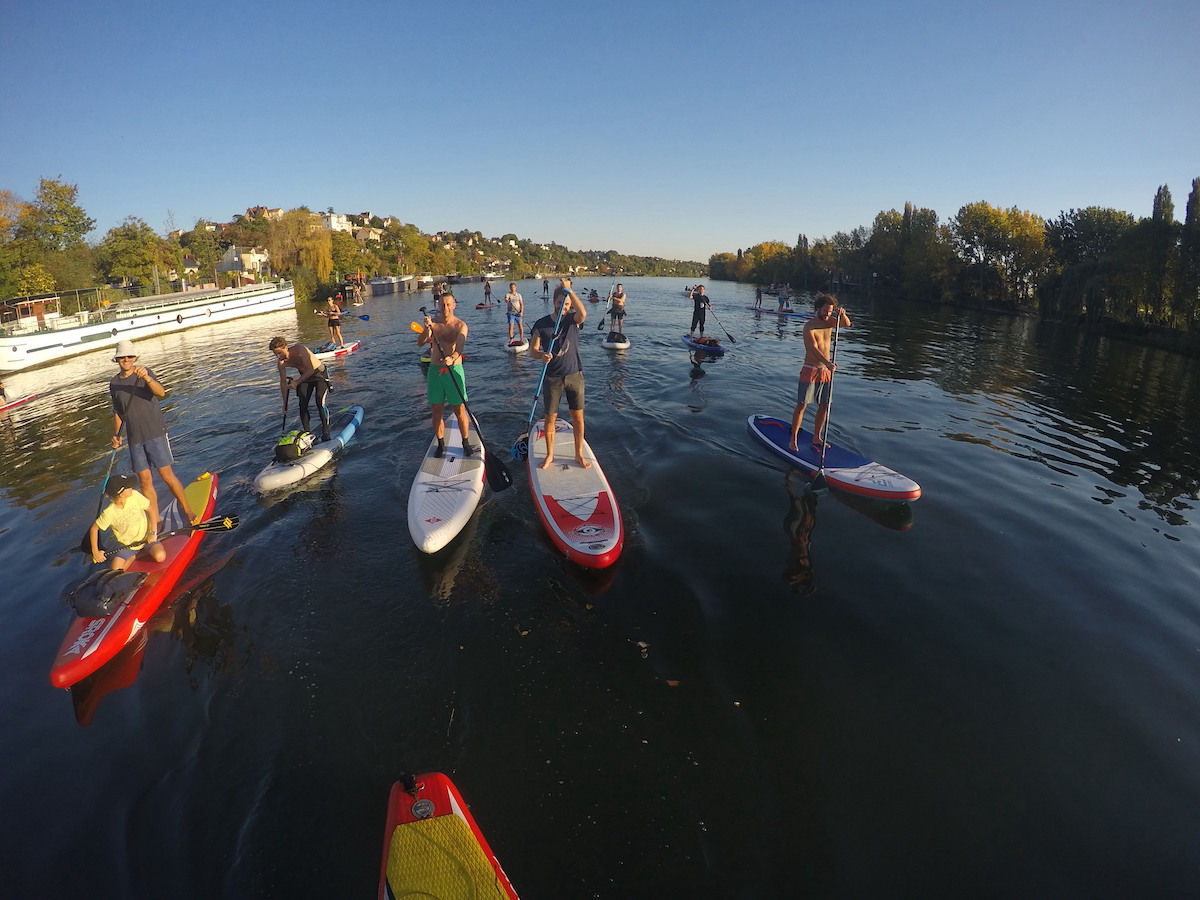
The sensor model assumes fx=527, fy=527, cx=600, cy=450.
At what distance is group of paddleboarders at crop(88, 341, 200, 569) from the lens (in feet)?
21.1

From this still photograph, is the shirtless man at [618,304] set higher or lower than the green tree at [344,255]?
lower

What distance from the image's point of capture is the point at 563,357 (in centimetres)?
871

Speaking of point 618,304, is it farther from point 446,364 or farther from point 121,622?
point 121,622

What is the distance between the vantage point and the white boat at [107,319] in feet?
86.0

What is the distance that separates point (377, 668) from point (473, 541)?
2683mm

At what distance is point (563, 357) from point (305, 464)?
576 cm

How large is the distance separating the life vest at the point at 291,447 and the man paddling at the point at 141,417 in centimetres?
238

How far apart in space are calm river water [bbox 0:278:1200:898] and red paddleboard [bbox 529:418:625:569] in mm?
448

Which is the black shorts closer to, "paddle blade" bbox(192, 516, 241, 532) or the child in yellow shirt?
"paddle blade" bbox(192, 516, 241, 532)

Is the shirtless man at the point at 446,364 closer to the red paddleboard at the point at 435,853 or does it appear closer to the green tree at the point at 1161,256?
the red paddleboard at the point at 435,853

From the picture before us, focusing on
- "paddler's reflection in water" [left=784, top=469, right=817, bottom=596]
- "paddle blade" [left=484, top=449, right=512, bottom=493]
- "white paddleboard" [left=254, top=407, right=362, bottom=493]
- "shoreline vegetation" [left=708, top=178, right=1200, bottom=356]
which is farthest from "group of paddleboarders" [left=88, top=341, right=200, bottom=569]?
"shoreline vegetation" [left=708, top=178, right=1200, bottom=356]

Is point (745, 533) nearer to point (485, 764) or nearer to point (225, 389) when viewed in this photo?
point (485, 764)

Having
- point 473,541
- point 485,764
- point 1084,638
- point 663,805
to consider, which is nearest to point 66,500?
point 473,541

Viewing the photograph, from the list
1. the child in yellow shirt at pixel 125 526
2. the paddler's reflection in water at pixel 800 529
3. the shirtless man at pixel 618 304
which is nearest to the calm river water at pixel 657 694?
the paddler's reflection in water at pixel 800 529
